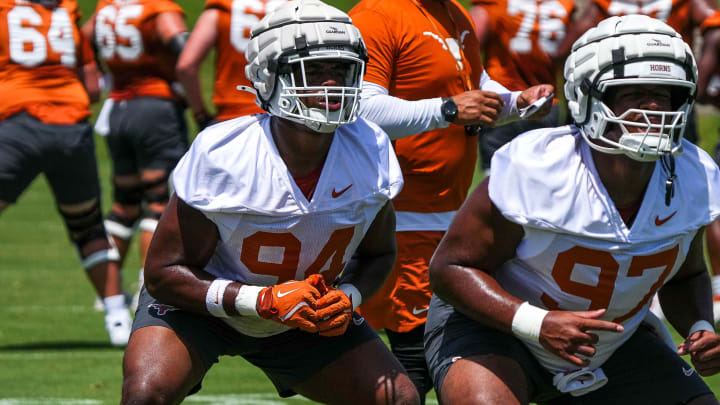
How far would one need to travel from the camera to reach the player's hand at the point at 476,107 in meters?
4.54

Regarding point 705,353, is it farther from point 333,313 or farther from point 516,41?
point 516,41

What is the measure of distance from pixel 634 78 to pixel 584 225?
45 centimetres

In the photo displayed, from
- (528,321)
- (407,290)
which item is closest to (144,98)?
(407,290)

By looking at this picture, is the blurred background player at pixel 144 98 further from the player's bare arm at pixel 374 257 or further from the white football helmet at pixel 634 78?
the white football helmet at pixel 634 78

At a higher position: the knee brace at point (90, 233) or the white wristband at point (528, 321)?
the white wristband at point (528, 321)

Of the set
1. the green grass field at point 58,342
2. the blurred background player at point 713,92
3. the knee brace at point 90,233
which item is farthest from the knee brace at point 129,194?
the blurred background player at point 713,92

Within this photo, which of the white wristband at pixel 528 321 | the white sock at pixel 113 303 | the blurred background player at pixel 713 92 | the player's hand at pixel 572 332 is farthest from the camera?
the blurred background player at pixel 713 92

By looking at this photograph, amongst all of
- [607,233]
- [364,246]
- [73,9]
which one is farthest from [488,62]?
[607,233]

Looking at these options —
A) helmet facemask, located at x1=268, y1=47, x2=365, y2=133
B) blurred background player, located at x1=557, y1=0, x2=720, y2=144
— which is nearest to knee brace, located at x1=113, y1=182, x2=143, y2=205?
blurred background player, located at x1=557, y1=0, x2=720, y2=144

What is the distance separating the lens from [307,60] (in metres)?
3.97

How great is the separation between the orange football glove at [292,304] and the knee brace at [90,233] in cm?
363

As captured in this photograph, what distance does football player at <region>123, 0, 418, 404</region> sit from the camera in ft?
12.9

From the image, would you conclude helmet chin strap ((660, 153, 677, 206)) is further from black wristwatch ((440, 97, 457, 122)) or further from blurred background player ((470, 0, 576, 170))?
blurred background player ((470, 0, 576, 170))

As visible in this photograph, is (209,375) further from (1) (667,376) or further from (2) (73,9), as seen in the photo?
(1) (667,376)
